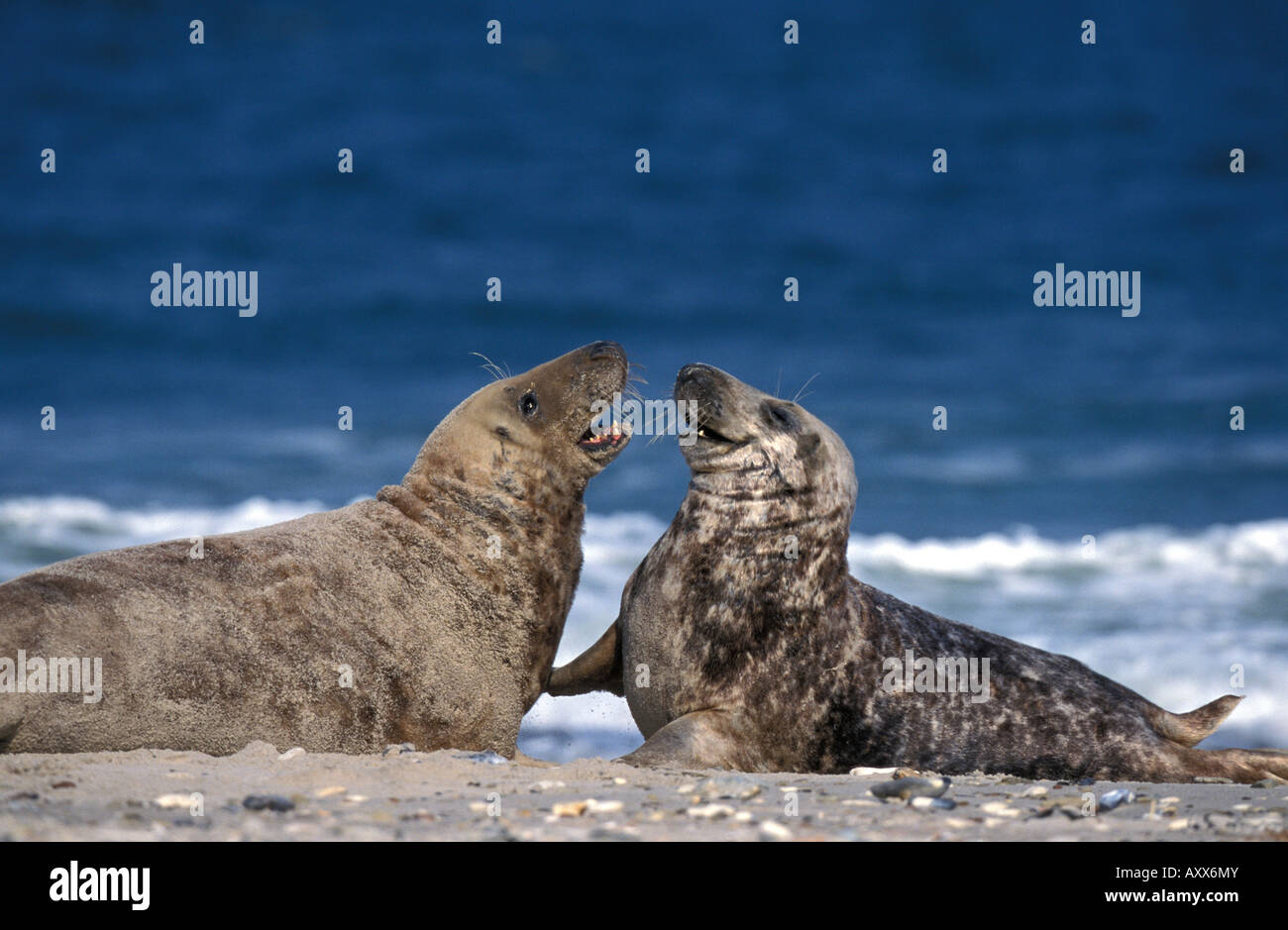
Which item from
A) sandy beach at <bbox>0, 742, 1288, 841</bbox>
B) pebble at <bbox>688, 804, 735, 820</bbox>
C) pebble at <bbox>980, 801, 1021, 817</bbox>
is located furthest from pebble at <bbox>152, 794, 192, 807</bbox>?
pebble at <bbox>980, 801, 1021, 817</bbox>

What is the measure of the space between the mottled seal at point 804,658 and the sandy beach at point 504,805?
1.67m

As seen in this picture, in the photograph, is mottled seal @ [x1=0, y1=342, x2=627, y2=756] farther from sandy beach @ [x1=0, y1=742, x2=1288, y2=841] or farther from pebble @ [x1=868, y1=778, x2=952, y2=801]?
pebble @ [x1=868, y1=778, x2=952, y2=801]

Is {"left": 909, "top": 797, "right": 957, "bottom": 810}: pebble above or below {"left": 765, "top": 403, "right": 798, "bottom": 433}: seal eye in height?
below

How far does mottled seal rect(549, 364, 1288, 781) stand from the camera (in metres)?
8.98

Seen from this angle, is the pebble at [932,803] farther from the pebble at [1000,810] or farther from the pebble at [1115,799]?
the pebble at [1115,799]

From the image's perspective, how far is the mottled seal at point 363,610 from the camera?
7168mm

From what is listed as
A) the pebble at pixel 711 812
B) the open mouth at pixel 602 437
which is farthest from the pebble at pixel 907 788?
the open mouth at pixel 602 437

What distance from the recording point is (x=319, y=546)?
8484 mm

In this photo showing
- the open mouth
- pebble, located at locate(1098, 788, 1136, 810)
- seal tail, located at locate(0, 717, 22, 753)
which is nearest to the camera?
pebble, located at locate(1098, 788, 1136, 810)

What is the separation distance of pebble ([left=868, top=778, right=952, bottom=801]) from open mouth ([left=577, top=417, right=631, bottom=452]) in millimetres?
3347

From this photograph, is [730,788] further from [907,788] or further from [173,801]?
[173,801]

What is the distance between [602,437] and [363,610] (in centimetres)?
203
